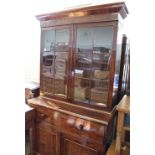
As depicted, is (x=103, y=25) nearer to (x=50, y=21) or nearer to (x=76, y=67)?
(x=76, y=67)

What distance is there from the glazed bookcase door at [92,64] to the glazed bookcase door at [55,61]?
14 cm

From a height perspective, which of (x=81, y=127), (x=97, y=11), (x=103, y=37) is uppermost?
(x=97, y=11)

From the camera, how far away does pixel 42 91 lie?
6.13 feet

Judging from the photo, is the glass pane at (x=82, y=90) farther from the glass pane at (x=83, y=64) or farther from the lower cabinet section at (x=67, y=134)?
the lower cabinet section at (x=67, y=134)

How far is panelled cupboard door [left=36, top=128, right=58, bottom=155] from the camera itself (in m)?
1.73

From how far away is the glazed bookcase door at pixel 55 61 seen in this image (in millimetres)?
1585

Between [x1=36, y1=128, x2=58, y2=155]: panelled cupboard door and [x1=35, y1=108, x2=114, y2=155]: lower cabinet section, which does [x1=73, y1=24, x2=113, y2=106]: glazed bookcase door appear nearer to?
[x1=35, y1=108, x2=114, y2=155]: lower cabinet section

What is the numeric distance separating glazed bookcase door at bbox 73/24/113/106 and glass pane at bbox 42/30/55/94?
13.7 inches

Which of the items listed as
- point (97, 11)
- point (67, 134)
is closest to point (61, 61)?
point (97, 11)

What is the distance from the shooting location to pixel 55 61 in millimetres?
1677

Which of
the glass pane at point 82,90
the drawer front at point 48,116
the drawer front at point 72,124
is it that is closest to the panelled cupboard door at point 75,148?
the drawer front at point 72,124

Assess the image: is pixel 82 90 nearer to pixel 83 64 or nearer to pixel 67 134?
pixel 83 64

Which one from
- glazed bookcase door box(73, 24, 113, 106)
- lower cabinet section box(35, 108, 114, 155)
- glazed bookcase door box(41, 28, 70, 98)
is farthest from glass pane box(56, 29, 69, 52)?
lower cabinet section box(35, 108, 114, 155)

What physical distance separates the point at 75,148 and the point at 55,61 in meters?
0.99
